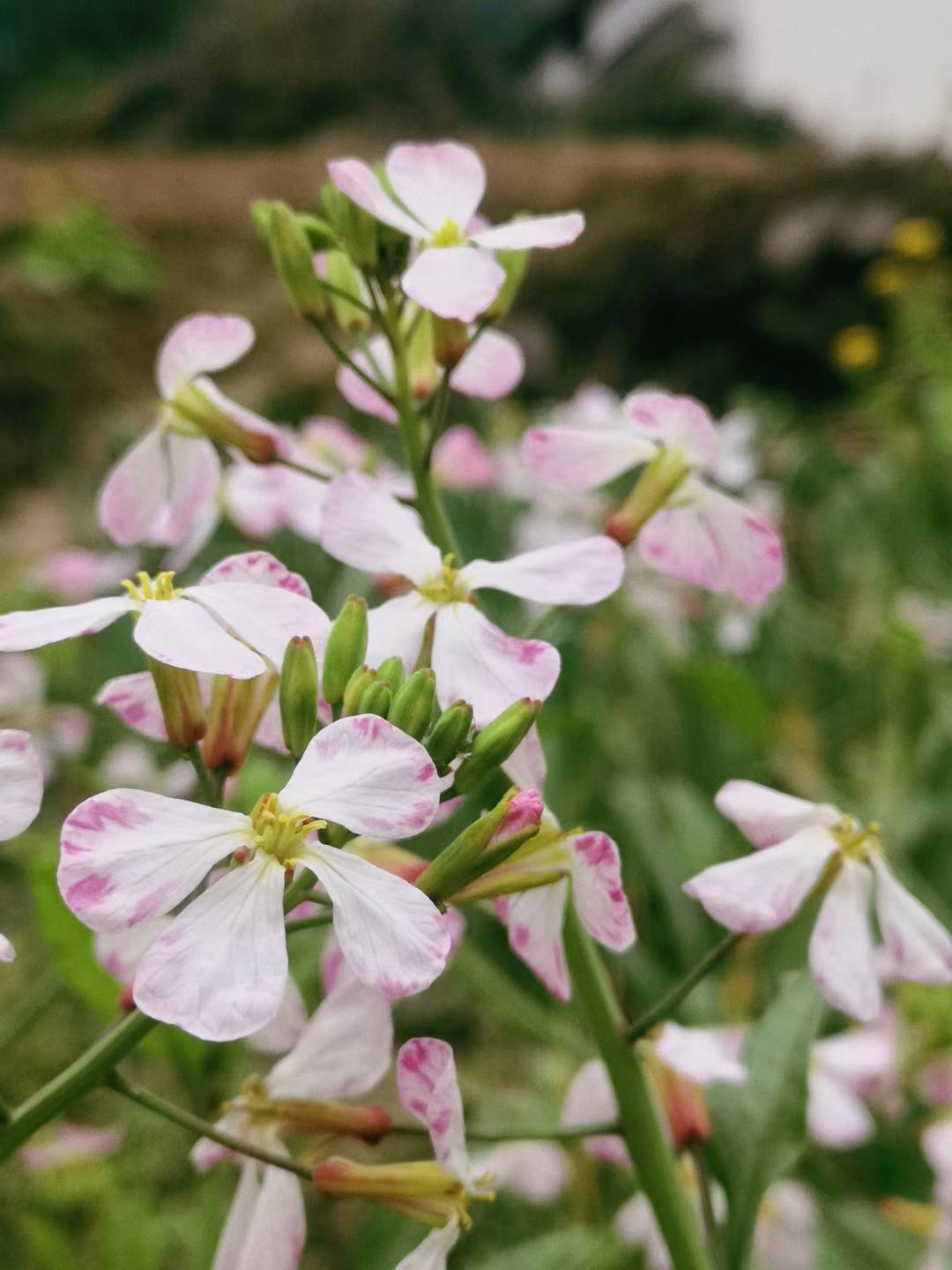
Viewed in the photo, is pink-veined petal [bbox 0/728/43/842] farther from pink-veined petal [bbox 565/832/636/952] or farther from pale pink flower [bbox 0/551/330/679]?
pink-veined petal [bbox 565/832/636/952]

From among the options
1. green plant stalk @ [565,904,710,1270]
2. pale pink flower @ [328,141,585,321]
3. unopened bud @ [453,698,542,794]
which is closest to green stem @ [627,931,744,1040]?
green plant stalk @ [565,904,710,1270]

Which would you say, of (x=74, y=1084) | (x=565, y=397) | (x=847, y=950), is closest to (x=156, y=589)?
(x=74, y=1084)

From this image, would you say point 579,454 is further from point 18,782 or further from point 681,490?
point 18,782

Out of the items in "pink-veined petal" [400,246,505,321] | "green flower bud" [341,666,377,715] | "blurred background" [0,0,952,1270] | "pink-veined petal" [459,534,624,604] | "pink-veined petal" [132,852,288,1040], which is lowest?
"blurred background" [0,0,952,1270]

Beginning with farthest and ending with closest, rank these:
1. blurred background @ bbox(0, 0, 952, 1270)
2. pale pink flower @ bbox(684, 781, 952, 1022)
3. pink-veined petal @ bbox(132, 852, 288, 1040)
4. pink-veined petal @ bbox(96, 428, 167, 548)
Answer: blurred background @ bbox(0, 0, 952, 1270), pink-veined petal @ bbox(96, 428, 167, 548), pale pink flower @ bbox(684, 781, 952, 1022), pink-veined petal @ bbox(132, 852, 288, 1040)


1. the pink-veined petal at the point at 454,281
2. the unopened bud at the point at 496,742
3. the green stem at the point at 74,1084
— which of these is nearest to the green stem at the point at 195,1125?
the green stem at the point at 74,1084

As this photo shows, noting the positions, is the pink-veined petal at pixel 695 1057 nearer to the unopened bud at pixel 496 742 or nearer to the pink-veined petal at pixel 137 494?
the unopened bud at pixel 496 742

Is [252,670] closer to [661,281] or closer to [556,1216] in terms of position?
[556,1216]
